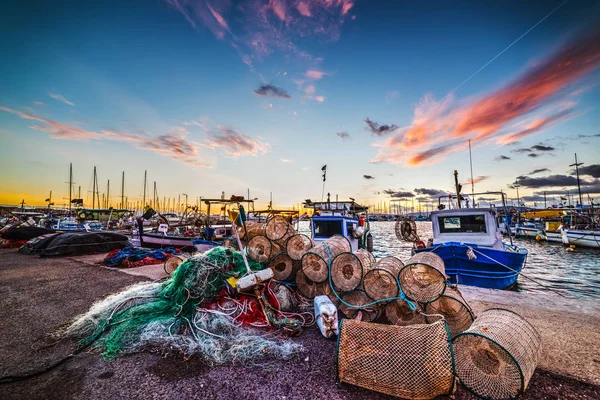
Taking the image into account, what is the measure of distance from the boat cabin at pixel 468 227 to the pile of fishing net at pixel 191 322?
9.45 m

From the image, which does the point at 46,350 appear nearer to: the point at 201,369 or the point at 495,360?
the point at 201,369

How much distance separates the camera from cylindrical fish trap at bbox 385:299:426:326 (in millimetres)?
4524

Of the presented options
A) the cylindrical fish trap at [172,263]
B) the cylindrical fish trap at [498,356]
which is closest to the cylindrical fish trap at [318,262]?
the cylindrical fish trap at [498,356]

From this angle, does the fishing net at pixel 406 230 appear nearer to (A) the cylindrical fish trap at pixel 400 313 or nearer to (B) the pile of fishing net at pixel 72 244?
(A) the cylindrical fish trap at pixel 400 313

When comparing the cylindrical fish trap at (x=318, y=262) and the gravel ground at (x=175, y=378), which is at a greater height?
the cylindrical fish trap at (x=318, y=262)

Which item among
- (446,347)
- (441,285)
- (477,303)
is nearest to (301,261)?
(441,285)

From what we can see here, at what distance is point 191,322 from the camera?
176 inches

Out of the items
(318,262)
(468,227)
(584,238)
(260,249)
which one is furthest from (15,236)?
(584,238)

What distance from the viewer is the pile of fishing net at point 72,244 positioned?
13219mm

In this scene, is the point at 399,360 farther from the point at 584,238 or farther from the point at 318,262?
the point at 584,238

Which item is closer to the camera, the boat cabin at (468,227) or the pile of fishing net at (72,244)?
the boat cabin at (468,227)

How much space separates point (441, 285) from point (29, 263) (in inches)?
646

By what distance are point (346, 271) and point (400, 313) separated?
1.33 m

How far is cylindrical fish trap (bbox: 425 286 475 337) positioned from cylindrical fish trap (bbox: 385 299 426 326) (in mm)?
278
